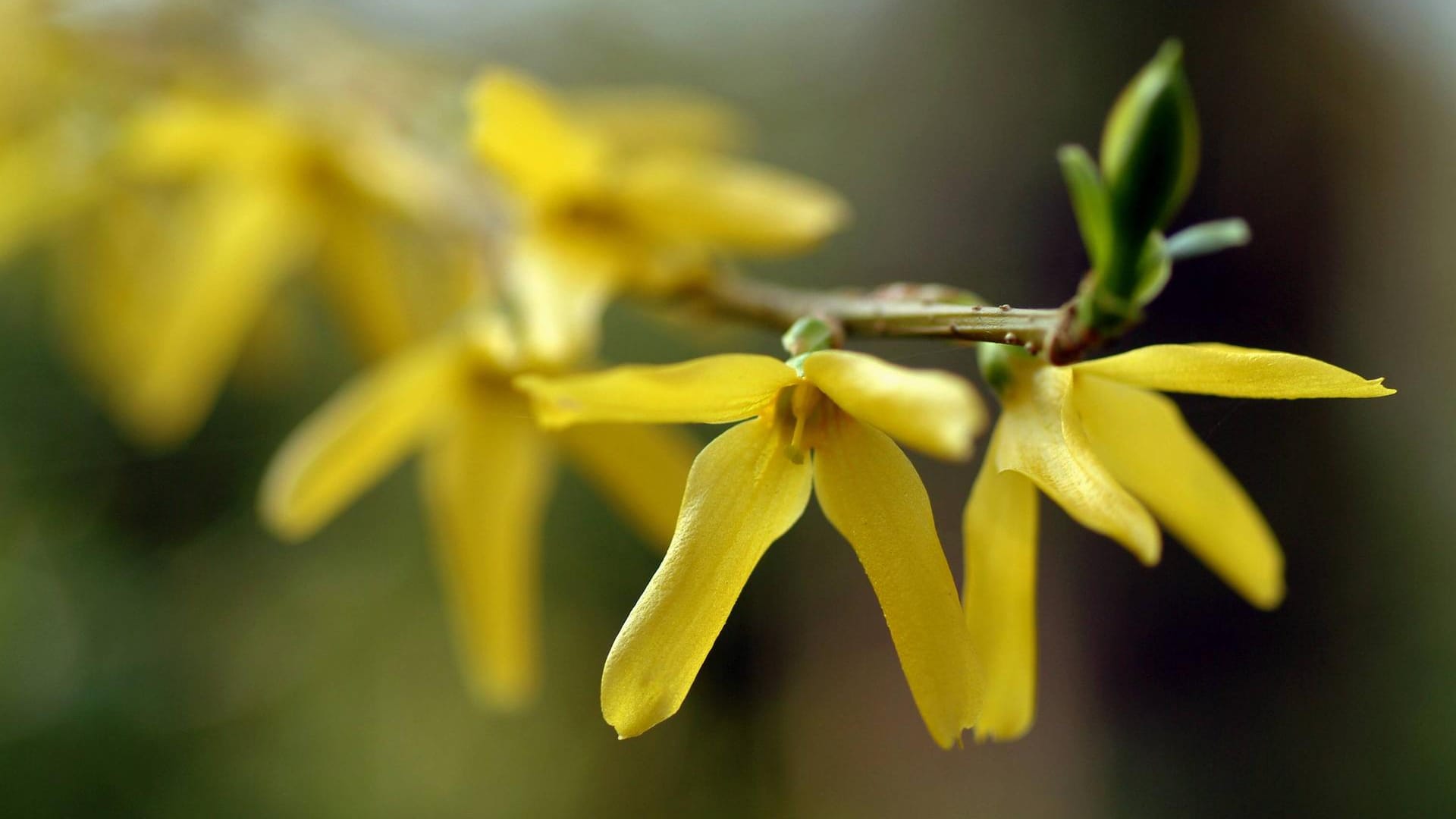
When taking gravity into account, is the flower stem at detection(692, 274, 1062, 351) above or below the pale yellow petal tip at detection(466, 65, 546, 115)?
below

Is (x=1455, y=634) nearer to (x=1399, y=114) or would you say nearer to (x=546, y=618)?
(x=1399, y=114)

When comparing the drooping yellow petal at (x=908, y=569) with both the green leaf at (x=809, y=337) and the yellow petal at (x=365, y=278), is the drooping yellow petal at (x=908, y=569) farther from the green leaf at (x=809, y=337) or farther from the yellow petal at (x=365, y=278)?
the yellow petal at (x=365, y=278)

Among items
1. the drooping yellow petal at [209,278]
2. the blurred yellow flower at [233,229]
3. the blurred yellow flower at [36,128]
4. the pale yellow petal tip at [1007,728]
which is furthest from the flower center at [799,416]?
the blurred yellow flower at [36,128]

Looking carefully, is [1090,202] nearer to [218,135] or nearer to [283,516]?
[283,516]

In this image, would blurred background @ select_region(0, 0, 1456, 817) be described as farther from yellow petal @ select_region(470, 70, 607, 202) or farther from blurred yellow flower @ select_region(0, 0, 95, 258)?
yellow petal @ select_region(470, 70, 607, 202)

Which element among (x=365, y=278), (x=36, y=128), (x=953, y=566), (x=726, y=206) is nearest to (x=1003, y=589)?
(x=726, y=206)

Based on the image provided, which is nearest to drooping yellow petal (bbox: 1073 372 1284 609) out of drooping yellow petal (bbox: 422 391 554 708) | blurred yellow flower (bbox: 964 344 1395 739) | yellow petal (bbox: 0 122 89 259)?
blurred yellow flower (bbox: 964 344 1395 739)
